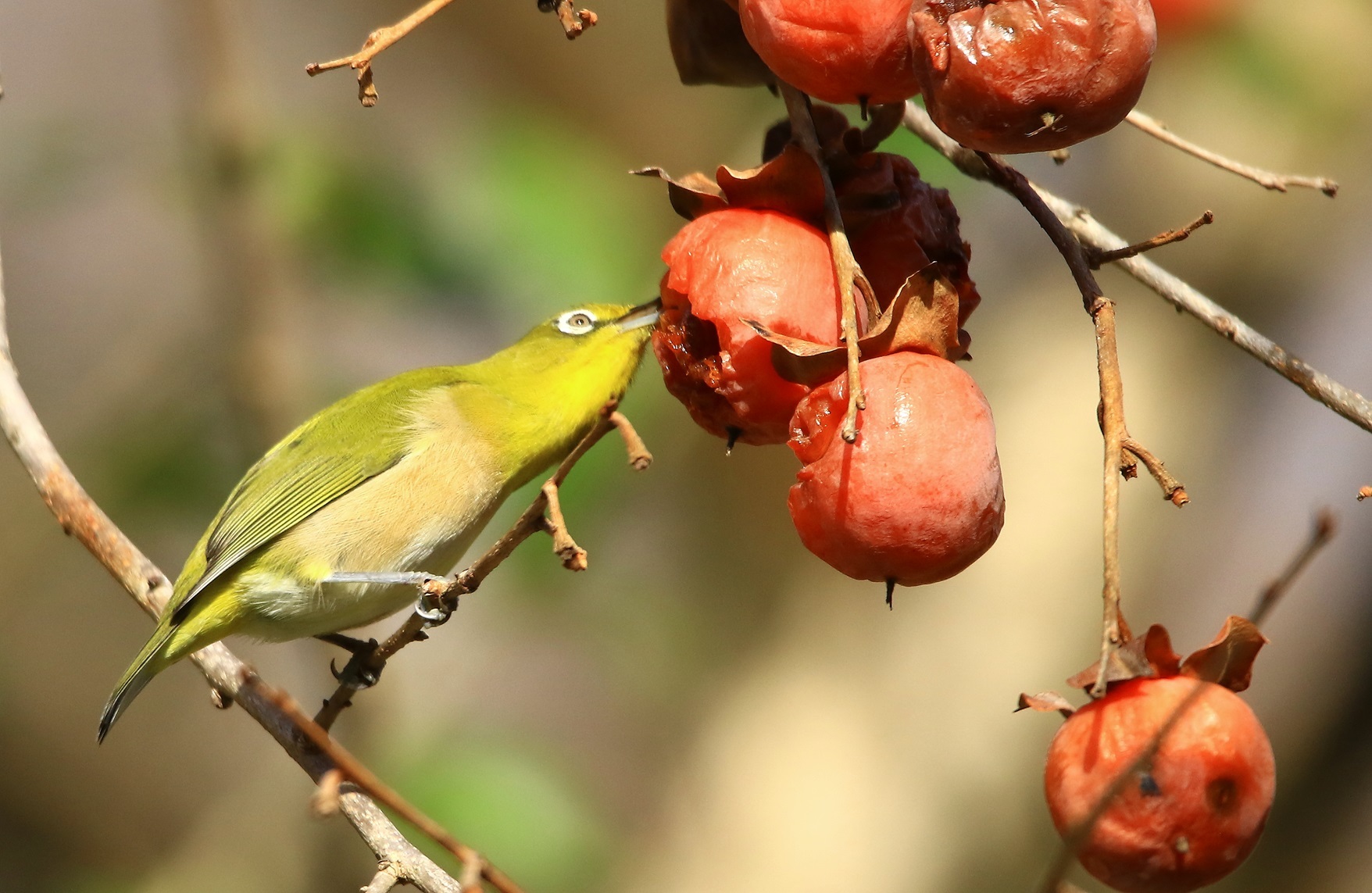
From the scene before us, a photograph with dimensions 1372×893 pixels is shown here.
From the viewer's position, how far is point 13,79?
6379mm

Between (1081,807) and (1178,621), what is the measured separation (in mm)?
4081

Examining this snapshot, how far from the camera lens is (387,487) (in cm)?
355

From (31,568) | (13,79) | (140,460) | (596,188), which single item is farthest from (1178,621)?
(13,79)

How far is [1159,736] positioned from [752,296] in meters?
0.74

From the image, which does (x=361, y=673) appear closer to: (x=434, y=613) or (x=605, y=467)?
(x=434, y=613)

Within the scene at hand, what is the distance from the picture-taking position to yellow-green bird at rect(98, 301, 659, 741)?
3352mm

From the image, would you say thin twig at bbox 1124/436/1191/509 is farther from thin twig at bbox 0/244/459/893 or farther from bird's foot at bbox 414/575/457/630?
thin twig at bbox 0/244/459/893

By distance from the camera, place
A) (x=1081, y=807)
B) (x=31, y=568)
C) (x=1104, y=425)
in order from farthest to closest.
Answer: (x=31, y=568), (x=1081, y=807), (x=1104, y=425)

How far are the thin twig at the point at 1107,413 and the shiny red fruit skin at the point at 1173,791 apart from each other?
0.37 ft

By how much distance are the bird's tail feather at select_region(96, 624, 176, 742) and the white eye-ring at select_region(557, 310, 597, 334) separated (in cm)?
133

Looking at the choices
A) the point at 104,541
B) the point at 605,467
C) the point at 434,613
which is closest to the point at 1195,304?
the point at 434,613

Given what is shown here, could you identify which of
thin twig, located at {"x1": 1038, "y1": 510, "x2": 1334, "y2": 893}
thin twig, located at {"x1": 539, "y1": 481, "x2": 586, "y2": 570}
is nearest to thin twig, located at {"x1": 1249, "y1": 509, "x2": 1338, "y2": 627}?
thin twig, located at {"x1": 1038, "y1": 510, "x2": 1334, "y2": 893}

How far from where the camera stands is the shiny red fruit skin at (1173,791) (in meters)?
1.48

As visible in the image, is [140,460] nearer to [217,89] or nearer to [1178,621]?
[217,89]
